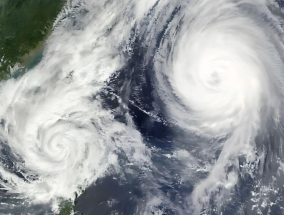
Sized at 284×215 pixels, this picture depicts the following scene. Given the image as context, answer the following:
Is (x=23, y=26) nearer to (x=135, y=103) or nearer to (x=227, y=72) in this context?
(x=135, y=103)

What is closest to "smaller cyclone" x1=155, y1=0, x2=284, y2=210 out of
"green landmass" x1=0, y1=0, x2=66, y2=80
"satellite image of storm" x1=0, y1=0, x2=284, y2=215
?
"satellite image of storm" x1=0, y1=0, x2=284, y2=215

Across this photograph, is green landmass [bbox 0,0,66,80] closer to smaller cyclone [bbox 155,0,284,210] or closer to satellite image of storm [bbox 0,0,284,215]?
satellite image of storm [bbox 0,0,284,215]

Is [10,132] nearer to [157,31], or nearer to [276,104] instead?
[157,31]

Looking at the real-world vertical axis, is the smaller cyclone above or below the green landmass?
above

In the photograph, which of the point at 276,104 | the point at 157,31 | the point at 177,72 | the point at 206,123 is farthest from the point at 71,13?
the point at 276,104

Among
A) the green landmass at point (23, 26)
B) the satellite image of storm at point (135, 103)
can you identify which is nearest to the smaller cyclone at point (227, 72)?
the satellite image of storm at point (135, 103)
